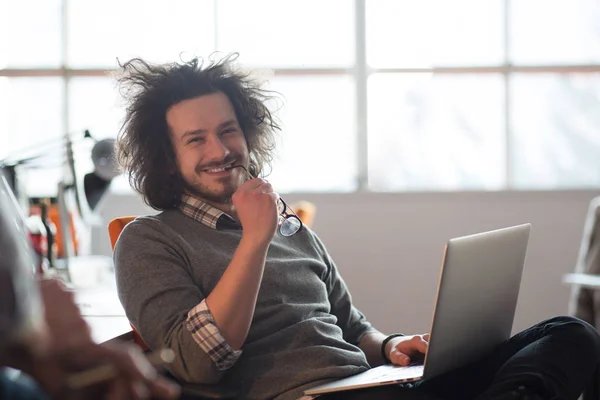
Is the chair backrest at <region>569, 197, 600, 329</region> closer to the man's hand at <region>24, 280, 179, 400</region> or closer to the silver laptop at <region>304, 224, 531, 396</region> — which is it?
the silver laptop at <region>304, 224, 531, 396</region>

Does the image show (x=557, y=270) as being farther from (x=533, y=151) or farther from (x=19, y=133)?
(x=19, y=133)

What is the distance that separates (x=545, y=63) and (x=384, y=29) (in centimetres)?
83

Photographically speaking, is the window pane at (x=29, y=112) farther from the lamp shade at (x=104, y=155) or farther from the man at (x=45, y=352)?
the man at (x=45, y=352)

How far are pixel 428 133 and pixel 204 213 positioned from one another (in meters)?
2.54

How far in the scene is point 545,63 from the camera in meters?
4.29

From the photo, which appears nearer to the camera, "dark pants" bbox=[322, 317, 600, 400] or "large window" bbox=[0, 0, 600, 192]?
"dark pants" bbox=[322, 317, 600, 400]

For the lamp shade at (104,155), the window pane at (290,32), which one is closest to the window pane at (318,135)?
the window pane at (290,32)

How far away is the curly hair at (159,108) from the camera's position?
208cm

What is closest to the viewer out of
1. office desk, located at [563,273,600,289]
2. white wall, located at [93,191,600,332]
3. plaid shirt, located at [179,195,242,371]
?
plaid shirt, located at [179,195,242,371]

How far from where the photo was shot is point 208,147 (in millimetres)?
1999

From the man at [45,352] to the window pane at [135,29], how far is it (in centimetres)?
345

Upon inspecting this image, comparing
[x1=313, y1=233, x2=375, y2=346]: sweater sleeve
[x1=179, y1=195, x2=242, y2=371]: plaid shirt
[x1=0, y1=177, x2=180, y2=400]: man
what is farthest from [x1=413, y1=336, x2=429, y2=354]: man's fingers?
[x1=0, y1=177, x2=180, y2=400]: man

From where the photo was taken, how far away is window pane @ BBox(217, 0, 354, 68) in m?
4.31

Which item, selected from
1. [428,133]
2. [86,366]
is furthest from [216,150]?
[428,133]
